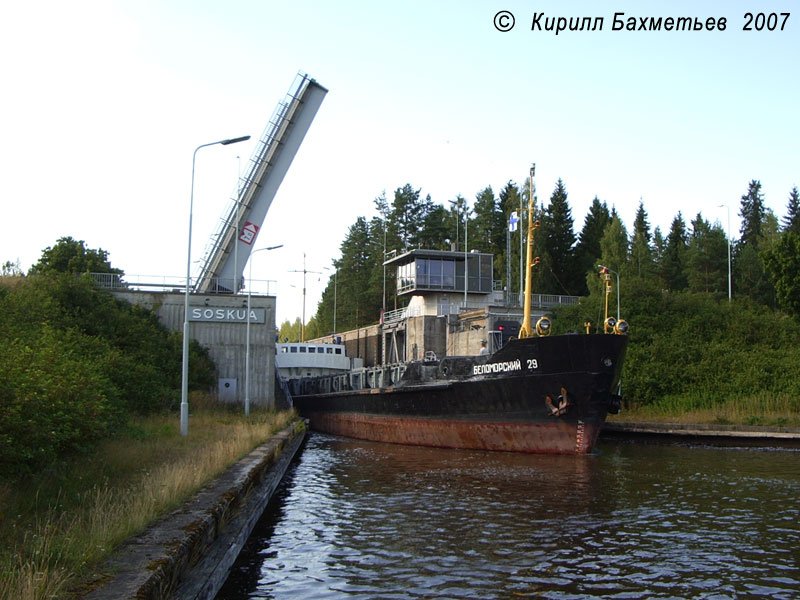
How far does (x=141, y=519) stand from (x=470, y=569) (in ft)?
11.8

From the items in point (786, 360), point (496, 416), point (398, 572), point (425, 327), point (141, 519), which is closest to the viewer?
point (141, 519)

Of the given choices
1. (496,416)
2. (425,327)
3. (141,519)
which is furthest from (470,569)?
(425,327)

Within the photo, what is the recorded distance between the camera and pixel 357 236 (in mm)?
84125

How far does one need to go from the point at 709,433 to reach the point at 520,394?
8192 millimetres

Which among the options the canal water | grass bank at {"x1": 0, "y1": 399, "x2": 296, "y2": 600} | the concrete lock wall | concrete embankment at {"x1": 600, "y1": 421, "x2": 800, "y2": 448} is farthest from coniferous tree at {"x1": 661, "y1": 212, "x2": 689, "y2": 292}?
grass bank at {"x1": 0, "y1": 399, "x2": 296, "y2": 600}

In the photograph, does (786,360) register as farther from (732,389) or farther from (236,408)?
(236,408)

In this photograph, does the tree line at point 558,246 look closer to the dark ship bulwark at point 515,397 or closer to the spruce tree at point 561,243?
the spruce tree at point 561,243

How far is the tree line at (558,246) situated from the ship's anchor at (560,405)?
4124 centimetres

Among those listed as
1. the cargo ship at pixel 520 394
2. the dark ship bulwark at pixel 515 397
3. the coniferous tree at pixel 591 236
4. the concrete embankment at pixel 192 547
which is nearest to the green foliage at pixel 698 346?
the cargo ship at pixel 520 394

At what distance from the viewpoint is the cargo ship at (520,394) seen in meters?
19.7

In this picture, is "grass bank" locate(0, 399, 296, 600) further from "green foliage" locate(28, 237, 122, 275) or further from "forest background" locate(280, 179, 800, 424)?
"green foliage" locate(28, 237, 122, 275)

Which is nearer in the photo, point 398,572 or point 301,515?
point 398,572

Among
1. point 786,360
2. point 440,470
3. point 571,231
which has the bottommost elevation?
point 440,470

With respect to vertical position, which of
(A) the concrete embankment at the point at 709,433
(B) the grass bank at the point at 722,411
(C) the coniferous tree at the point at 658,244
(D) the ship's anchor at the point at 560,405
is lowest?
(A) the concrete embankment at the point at 709,433
